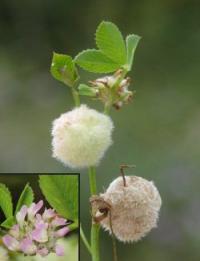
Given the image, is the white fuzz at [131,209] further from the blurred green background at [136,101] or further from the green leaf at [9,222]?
the blurred green background at [136,101]

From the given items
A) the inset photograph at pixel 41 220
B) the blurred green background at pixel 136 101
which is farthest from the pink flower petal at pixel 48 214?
the blurred green background at pixel 136 101

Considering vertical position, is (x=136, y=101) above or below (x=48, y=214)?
above

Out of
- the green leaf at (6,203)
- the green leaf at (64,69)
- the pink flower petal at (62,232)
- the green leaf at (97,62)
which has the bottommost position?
the pink flower petal at (62,232)

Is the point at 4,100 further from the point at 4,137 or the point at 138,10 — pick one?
the point at 138,10

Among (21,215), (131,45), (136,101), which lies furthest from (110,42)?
(136,101)

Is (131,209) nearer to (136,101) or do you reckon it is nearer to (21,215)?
(21,215)

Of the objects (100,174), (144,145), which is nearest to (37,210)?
(100,174)

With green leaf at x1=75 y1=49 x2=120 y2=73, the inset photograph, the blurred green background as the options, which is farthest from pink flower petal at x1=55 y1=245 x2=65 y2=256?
the blurred green background
